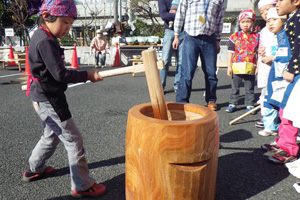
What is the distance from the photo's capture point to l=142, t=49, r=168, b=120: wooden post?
1.42 metres

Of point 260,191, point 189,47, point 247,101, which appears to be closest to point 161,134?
point 260,191

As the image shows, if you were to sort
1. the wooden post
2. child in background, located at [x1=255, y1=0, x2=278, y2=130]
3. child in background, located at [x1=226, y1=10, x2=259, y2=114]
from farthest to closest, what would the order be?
child in background, located at [x1=226, y1=10, x2=259, y2=114] < child in background, located at [x1=255, y1=0, x2=278, y2=130] < the wooden post

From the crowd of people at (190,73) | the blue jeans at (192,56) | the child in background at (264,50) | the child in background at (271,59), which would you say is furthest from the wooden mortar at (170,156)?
the blue jeans at (192,56)

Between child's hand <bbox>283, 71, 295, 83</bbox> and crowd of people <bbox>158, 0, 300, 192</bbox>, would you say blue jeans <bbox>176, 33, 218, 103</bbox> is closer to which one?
crowd of people <bbox>158, 0, 300, 192</bbox>

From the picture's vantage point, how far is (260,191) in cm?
173

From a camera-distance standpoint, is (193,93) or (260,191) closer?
(260,191)

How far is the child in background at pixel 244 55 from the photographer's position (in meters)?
3.59

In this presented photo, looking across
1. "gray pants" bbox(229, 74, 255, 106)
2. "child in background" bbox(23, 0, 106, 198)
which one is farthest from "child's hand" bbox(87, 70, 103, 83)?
"gray pants" bbox(229, 74, 255, 106)

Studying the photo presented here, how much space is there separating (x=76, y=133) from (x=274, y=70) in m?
1.86

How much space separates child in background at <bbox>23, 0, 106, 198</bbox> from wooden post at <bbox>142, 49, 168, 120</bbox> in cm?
38

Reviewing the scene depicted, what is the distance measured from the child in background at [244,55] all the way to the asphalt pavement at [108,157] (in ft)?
1.06

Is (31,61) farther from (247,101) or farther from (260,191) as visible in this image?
(247,101)

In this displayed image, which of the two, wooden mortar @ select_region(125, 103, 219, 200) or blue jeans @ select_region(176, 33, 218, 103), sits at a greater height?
blue jeans @ select_region(176, 33, 218, 103)

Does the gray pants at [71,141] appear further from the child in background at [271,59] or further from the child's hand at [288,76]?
the child in background at [271,59]
